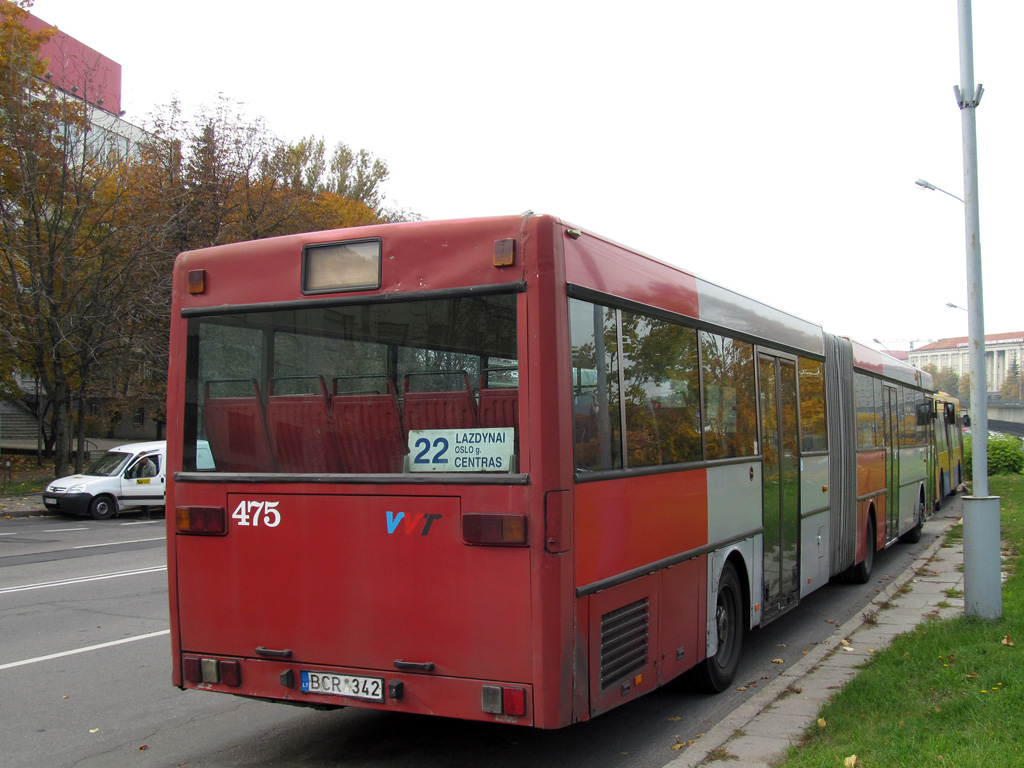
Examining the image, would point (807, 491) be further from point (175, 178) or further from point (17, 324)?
point (175, 178)

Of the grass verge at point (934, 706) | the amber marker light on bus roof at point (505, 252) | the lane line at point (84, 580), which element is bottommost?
the lane line at point (84, 580)

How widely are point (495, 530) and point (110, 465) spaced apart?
2169 cm

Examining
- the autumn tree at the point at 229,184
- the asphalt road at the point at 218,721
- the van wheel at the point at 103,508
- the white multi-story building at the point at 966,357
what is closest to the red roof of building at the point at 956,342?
the white multi-story building at the point at 966,357

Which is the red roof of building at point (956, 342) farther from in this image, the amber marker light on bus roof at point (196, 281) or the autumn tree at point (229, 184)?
the amber marker light on bus roof at point (196, 281)

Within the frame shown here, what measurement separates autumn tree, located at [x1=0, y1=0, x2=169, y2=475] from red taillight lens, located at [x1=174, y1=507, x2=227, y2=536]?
2158 cm

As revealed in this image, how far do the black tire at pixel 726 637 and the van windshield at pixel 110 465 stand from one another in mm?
19887

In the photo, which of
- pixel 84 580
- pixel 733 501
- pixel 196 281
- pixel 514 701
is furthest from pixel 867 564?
pixel 84 580

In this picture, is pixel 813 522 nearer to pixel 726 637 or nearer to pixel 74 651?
pixel 726 637

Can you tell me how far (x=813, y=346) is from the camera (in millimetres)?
10031

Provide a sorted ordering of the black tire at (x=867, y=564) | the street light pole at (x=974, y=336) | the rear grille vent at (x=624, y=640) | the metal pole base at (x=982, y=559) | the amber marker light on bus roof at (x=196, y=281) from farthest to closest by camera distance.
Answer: the black tire at (x=867, y=564) → the street light pole at (x=974, y=336) → the metal pole base at (x=982, y=559) → the amber marker light on bus roof at (x=196, y=281) → the rear grille vent at (x=624, y=640)

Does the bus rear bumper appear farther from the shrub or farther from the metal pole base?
the shrub

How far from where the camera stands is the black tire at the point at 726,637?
6898 millimetres

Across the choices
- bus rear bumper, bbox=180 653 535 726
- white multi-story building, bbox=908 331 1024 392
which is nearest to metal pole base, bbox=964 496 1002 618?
bus rear bumper, bbox=180 653 535 726

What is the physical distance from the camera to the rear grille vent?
5062 mm
